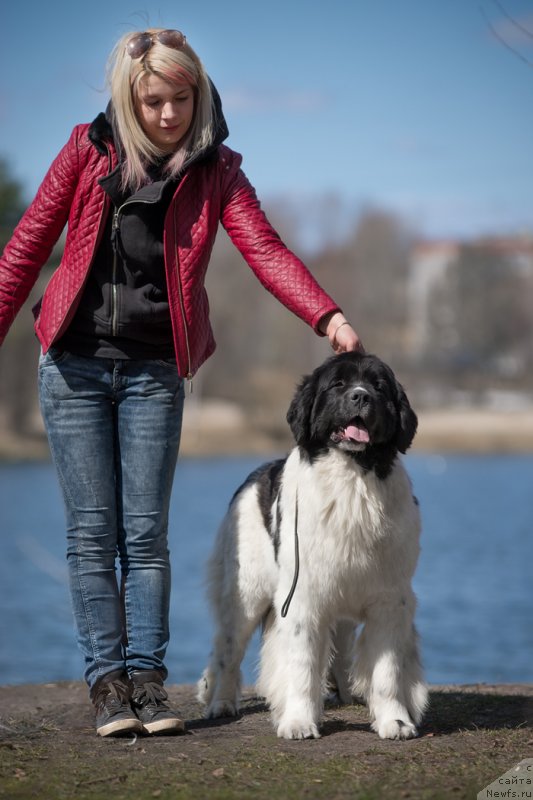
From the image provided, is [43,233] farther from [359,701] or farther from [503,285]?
[503,285]

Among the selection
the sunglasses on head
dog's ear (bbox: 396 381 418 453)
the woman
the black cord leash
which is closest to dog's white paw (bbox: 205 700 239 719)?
the woman

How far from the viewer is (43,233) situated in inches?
172

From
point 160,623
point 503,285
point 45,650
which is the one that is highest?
point 503,285

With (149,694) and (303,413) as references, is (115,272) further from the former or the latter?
(149,694)

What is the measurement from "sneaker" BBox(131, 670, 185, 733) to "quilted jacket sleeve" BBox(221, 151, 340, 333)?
65.1 inches

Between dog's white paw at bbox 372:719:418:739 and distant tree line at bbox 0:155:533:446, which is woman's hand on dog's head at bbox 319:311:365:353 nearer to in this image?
dog's white paw at bbox 372:719:418:739

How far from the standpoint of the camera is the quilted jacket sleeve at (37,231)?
429 cm

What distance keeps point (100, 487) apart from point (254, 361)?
48.0m

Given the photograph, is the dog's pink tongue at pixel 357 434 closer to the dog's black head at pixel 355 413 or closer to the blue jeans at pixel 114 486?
the dog's black head at pixel 355 413

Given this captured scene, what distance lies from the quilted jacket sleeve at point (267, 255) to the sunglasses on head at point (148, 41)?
553 mm

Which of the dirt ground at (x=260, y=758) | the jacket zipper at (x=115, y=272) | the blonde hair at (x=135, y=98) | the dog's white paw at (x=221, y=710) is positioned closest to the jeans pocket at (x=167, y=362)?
the jacket zipper at (x=115, y=272)

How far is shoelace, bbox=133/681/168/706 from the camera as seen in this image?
442 centimetres

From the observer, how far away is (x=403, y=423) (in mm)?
4352

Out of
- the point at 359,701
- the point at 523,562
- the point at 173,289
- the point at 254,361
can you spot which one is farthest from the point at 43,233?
the point at 254,361
